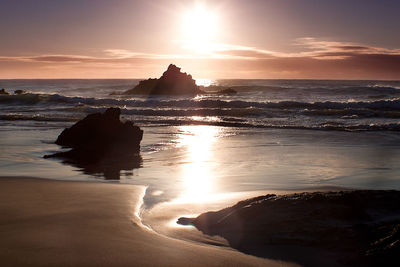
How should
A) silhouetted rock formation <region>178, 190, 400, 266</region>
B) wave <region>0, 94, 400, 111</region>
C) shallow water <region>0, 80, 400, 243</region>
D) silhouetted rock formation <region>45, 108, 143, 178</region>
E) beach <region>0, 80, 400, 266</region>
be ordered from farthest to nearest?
wave <region>0, 94, 400, 111</region>, silhouetted rock formation <region>45, 108, 143, 178</region>, shallow water <region>0, 80, 400, 243</region>, beach <region>0, 80, 400, 266</region>, silhouetted rock formation <region>178, 190, 400, 266</region>

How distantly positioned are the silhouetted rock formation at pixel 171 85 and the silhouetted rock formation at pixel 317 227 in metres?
46.4

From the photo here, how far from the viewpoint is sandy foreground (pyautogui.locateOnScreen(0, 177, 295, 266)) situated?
11.9 feet

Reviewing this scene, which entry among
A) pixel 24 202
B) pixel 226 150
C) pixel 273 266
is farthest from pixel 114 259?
pixel 226 150

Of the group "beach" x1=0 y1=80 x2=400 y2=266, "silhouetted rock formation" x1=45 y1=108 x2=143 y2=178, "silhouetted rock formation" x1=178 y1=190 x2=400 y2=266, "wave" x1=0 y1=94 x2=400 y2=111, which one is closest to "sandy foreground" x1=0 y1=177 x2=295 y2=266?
"beach" x1=0 y1=80 x2=400 y2=266

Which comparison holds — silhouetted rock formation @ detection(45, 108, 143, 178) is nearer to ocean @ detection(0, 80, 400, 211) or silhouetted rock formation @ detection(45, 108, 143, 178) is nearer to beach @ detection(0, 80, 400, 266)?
beach @ detection(0, 80, 400, 266)

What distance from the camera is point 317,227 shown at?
13.2 feet

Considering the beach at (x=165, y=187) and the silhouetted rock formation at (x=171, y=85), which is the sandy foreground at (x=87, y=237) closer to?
the beach at (x=165, y=187)

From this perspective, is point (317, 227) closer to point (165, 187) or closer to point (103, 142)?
point (165, 187)

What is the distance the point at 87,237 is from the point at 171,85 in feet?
156

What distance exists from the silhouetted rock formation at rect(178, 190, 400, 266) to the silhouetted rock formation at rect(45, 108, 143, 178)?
197 inches

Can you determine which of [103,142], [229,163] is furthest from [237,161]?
A: [103,142]

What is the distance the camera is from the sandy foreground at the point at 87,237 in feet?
11.9

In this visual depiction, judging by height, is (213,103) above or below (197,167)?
above

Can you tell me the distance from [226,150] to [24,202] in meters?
6.55
